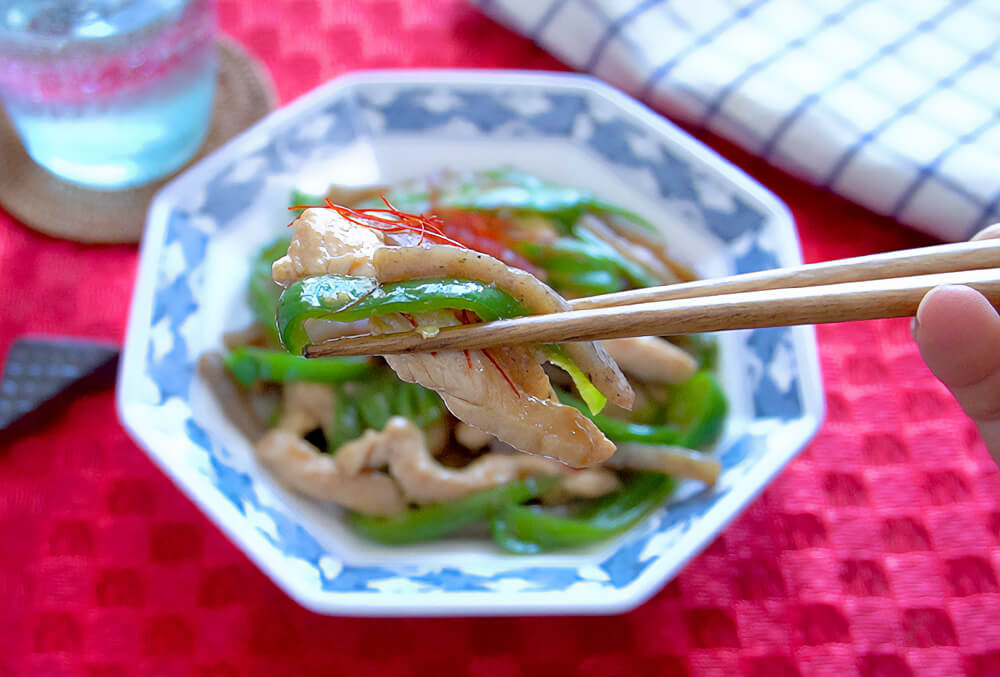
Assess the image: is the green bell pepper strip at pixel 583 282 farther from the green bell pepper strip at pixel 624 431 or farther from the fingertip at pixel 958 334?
the fingertip at pixel 958 334

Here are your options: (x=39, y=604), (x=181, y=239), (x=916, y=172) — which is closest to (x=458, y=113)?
(x=181, y=239)

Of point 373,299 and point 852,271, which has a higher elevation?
point 852,271

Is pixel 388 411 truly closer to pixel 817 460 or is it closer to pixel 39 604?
pixel 39 604

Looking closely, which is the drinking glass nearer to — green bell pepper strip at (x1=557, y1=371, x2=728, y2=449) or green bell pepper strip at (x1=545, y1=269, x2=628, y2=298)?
green bell pepper strip at (x1=545, y1=269, x2=628, y2=298)

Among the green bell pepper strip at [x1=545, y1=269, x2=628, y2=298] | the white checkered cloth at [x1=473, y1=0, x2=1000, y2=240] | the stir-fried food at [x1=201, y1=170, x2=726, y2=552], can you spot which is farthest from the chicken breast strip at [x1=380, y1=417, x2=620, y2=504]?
the white checkered cloth at [x1=473, y1=0, x2=1000, y2=240]

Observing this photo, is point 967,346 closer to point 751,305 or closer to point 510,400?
point 751,305

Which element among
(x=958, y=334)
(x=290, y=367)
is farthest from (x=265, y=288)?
(x=958, y=334)
